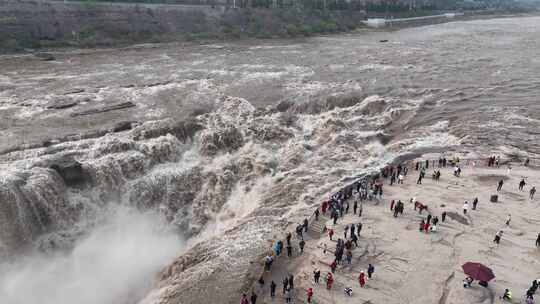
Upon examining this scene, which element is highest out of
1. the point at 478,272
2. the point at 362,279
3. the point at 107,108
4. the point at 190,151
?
the point at 107,108

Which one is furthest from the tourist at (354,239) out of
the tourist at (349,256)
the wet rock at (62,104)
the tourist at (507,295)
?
the wet rock at (62,104)

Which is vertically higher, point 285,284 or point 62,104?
point 62,104

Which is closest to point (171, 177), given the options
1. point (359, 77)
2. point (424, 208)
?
point (424, 208)

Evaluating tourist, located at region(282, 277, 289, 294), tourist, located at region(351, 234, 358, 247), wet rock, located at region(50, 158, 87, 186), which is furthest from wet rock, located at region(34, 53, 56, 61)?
tourist, located at region(282, 277, 289, 294)

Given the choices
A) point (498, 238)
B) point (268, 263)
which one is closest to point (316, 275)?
point (268, 263)

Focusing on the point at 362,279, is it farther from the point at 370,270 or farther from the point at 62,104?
the point at 62,104

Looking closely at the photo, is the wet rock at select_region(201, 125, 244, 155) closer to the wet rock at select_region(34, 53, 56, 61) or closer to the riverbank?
the wet rock at select_region(34, 53, 56, 61)
